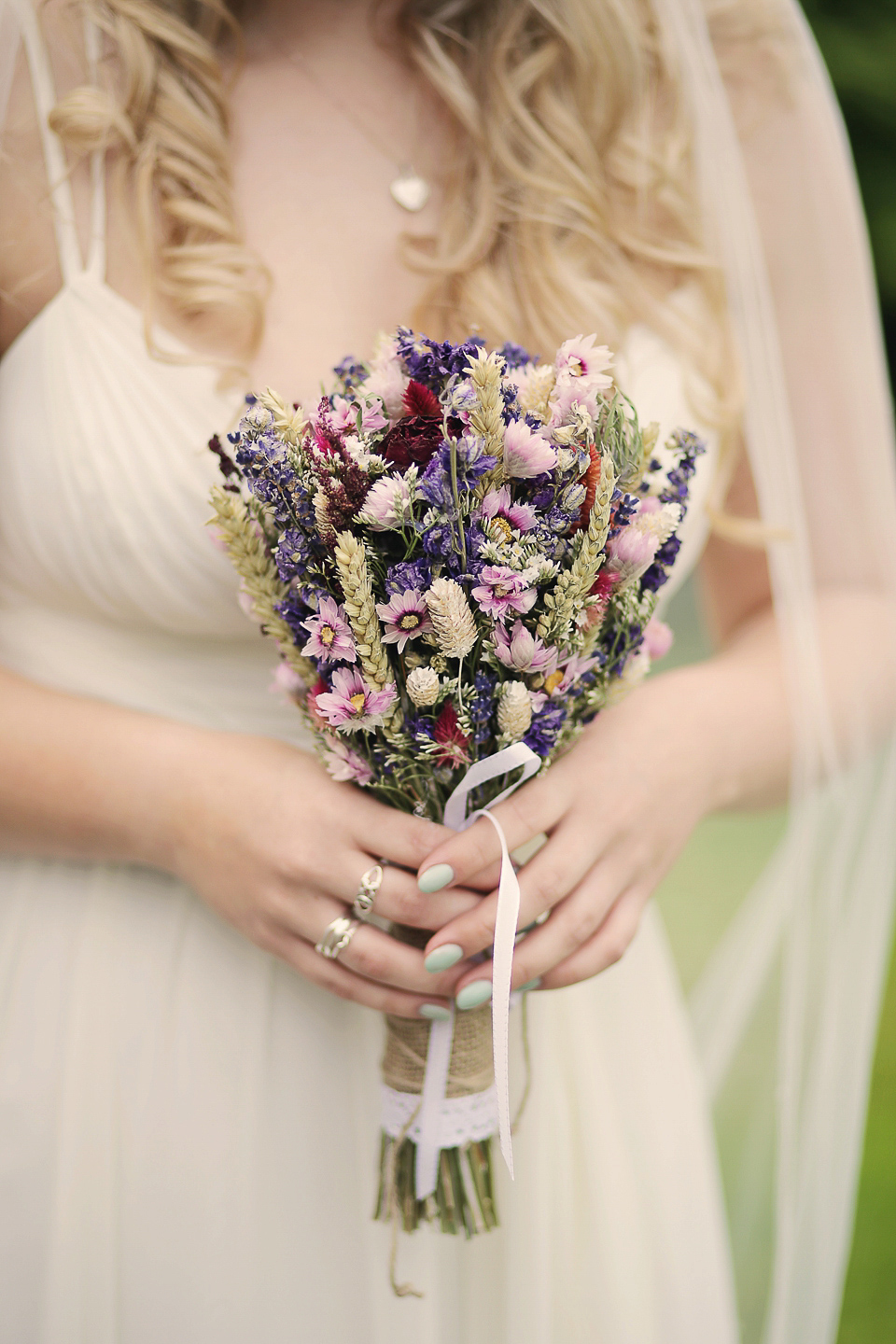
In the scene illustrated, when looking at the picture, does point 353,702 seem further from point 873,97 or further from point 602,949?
point 873,97

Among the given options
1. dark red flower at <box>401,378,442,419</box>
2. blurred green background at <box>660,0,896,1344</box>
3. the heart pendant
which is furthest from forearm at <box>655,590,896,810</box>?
the heart pendant

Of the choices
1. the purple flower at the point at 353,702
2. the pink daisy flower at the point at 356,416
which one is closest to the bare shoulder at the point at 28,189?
the pink daisy flower at the point at 356,416

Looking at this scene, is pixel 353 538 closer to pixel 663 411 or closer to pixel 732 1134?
pixel 663 411

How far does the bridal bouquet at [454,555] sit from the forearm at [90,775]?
0.23 metres

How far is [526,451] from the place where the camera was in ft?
2.43

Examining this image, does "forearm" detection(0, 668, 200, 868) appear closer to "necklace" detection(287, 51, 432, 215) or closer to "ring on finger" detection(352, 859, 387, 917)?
"ring on finger" detection(352, 859, 387, 917)

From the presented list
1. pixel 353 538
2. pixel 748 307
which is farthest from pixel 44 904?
pixel 748 307

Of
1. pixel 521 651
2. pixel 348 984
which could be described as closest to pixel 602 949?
pixel 348 984

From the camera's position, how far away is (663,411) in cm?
128

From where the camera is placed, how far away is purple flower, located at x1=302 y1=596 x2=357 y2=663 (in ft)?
2.62

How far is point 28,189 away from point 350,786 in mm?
790

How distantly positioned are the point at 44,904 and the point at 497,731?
65 centimetres

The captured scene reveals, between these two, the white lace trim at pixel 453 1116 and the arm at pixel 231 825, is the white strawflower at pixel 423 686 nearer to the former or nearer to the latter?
the arm at pixel 231 825

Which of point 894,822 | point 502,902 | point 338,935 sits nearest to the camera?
point 502,902
